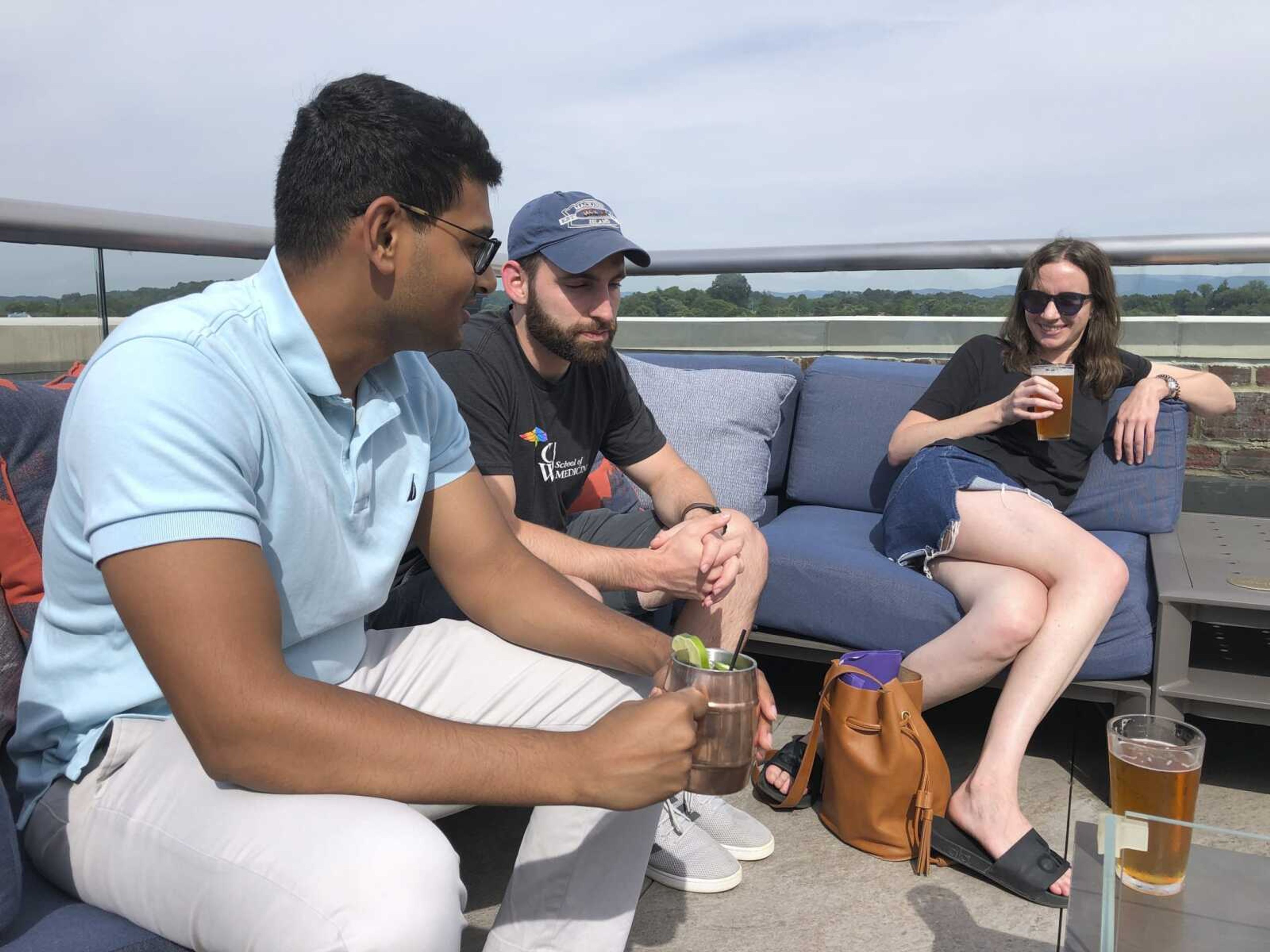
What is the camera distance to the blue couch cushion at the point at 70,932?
3.60 ft

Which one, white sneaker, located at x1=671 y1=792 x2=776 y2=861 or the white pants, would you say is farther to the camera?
white sneaker, located at x1=671 y1=792 x2=776 y2=861

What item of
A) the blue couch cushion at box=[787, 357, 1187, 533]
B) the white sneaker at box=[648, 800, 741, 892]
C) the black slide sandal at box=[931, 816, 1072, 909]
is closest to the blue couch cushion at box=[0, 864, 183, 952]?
the white sneaker at box=[648, 800, 741, 892]

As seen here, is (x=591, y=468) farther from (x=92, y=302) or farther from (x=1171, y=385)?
(x=1171, y=385)

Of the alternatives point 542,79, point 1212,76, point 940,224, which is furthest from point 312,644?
point 1212,76

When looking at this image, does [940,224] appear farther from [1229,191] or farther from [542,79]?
[542,79]

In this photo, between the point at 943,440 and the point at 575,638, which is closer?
the point at 575,638

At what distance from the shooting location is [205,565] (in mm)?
1056

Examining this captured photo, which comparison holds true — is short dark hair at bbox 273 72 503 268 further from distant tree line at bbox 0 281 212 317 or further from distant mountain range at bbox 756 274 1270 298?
distant mountain range at bbox 756 274 1270 298

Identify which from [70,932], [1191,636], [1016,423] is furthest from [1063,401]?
[70,932]

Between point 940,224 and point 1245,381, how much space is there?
361 centimetres

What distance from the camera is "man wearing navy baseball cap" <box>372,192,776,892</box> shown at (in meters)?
2.13

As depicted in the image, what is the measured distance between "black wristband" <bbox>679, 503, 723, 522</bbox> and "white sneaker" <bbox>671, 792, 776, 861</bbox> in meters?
0.68

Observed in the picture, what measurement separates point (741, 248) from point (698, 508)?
2067mm

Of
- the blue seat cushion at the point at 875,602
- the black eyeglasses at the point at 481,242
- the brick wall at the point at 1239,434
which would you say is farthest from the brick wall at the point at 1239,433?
the black eyeglasses at the point at 481,242
